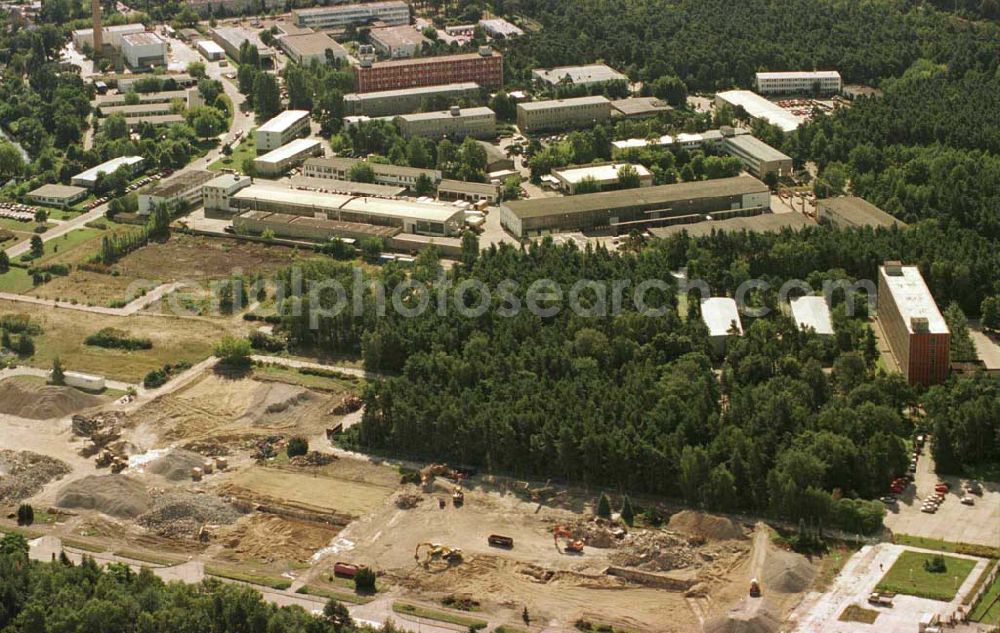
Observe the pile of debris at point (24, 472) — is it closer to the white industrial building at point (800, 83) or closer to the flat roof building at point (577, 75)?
the flat roof building at point (577, 75)

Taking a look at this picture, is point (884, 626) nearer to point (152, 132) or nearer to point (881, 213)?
point (881, 213)

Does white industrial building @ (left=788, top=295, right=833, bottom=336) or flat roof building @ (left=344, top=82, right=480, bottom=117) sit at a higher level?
flat roof building @ (left=344, top=82, right=480, bottom=117)

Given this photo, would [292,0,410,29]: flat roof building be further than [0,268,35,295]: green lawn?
Yes

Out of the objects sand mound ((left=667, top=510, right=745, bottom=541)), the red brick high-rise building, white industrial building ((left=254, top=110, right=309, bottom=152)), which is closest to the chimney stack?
the red brick high-rise building

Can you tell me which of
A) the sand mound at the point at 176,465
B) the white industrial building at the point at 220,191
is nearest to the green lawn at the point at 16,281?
the white industrial building at the point at 220,191

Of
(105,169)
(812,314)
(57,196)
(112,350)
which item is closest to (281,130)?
(105,169)

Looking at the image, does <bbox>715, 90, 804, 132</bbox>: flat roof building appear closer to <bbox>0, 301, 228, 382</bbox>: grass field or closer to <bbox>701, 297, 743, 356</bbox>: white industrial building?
<bbox>701, 297, 743, 356</bbox>: white industrial building
